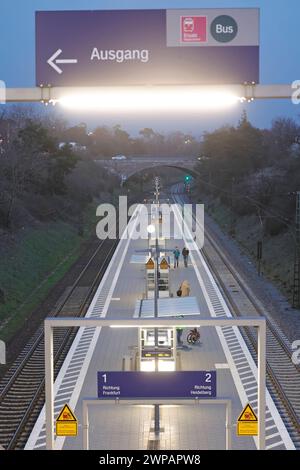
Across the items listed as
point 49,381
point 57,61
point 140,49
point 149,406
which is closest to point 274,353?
point 149,406

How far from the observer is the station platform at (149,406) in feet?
34.2

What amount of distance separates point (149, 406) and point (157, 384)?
6.18 metres

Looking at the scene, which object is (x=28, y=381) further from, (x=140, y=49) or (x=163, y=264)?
(x=140, y=49)

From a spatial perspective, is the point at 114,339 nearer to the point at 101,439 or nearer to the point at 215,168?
the point at 101,439

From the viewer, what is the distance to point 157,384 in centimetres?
596

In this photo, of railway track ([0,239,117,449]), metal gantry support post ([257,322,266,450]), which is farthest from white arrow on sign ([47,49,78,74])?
railway track ([0,239,117,449])

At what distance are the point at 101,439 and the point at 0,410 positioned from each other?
2.57 meters

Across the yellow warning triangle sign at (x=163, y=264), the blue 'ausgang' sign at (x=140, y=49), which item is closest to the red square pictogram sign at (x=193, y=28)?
the blue 'ausgang' sign at (x=140, y=49)

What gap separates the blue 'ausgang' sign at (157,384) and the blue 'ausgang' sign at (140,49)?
2460mm

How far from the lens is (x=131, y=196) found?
2933 inches

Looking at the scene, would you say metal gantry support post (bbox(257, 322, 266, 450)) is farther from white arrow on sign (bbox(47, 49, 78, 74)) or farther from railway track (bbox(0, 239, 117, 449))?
railway track (bbox(0, 239, 117, 449))

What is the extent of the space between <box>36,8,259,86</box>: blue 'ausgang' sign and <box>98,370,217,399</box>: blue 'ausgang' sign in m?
2.46

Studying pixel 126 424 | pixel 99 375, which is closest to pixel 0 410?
pixel 126 424

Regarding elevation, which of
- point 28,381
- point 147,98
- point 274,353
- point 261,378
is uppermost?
point 147,98
